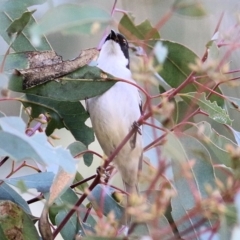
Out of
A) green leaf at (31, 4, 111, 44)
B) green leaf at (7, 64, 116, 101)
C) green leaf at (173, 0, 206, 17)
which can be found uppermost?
green leaf at (31, 4, 111, 44)

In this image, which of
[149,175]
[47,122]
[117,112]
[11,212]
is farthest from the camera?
[117,112]

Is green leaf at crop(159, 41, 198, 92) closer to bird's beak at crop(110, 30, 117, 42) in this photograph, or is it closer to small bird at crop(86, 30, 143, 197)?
small bird at crop(86, 30, 143, 197)

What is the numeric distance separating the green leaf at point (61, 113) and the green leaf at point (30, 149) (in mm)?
223

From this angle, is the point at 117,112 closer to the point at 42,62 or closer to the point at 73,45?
the point at 42,62

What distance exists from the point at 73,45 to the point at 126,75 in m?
0.83

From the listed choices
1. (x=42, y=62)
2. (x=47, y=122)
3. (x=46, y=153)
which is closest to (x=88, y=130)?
(x=47, y=122)

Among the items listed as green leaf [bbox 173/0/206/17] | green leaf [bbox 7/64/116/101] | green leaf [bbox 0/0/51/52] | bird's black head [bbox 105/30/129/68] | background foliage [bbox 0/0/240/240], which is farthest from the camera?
bird's black head [bbox 105/30/129/68]

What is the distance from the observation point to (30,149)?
561mm

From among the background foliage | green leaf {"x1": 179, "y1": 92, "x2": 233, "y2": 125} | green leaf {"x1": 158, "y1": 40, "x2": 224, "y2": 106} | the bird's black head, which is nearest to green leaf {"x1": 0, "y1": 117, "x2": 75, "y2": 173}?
the background foliage

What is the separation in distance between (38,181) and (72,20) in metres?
0.30

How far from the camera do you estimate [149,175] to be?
500mm

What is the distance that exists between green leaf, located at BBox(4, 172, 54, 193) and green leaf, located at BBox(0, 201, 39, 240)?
45mm

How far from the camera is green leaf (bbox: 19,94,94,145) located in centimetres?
82

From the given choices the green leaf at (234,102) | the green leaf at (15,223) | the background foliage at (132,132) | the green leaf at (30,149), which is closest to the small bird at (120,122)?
the background foliage at (132,132)
